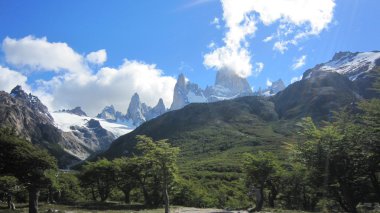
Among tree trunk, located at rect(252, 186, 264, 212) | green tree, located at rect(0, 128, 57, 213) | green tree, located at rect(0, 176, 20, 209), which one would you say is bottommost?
tree trunk, located at rect(252, 186, 264, 212)

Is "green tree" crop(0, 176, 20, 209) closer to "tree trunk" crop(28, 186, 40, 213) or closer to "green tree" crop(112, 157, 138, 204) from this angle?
"tree trunk" crop(28, 186, 40, 213)

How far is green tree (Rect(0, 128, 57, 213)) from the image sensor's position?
45.2 m

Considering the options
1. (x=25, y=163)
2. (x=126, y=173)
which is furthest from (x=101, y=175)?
(x=25, y=163)

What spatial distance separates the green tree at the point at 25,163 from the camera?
45.2 meters

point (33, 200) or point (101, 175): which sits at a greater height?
point (101, 175)

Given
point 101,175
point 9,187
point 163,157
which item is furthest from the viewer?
point 101,175

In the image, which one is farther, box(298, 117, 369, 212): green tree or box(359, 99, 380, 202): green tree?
box(298, 117, 369, 212): green tree

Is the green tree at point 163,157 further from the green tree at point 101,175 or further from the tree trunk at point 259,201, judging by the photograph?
the green tree at point 101,175

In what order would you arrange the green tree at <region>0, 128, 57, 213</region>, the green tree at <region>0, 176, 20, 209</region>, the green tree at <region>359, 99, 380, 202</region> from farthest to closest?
the green tree at <region>0, 176, 20, 209</region> < the green tree at <region>0, 128, 57, 213</region> < the green tree at <region>359, 99, 380, 202</region>

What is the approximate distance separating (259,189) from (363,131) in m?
16.4

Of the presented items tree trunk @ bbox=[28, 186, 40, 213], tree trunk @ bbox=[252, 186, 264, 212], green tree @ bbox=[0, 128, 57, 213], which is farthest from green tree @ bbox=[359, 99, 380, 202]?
tree trunk @ bbox=[28, 186, 40, 213]

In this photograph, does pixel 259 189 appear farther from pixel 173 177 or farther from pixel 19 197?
pixel 19 197

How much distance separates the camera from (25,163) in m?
45.5

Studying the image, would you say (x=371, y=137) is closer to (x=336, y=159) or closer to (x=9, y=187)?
(x=336, y=159)
